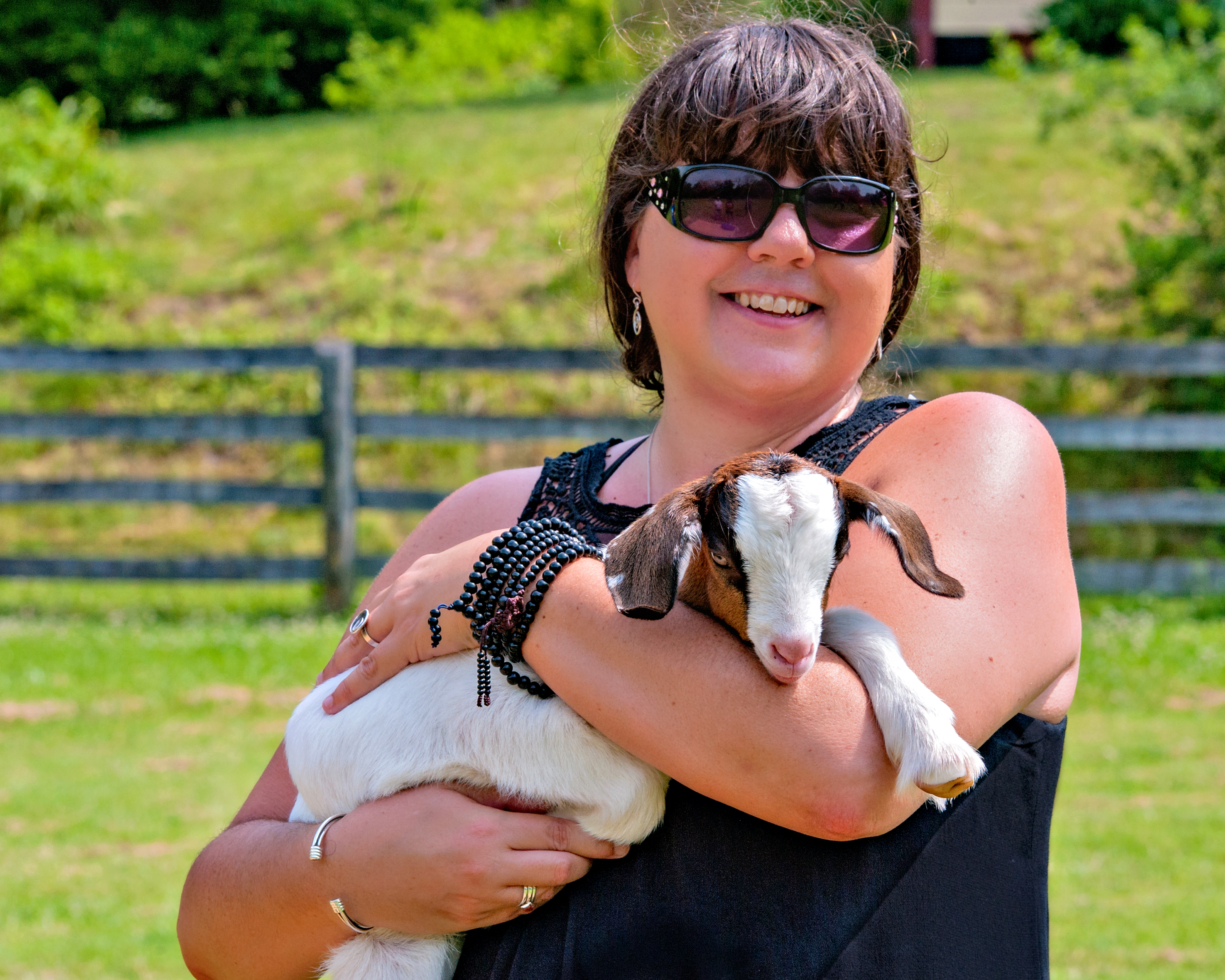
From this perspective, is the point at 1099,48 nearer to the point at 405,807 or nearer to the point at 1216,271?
the point at 1216,271

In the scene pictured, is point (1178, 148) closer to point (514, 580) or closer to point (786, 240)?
point (786, 240)

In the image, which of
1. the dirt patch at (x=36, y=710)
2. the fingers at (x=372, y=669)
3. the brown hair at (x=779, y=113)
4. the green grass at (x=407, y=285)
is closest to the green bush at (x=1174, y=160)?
the green grass at (x=407, y=285)

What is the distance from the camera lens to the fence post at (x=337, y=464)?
8.27m

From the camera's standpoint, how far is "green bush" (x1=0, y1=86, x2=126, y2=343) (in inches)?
524

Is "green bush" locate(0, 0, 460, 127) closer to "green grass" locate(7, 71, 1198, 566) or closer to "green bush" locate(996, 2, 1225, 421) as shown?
"green grass" locate(7, 71, 1198, 566)

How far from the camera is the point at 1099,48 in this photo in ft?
59.8

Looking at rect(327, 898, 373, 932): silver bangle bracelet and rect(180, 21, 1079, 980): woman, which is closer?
rect(180, 21, 1079, 980): woman

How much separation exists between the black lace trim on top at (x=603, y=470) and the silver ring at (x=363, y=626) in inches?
11.7

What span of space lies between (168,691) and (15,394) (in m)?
6.68

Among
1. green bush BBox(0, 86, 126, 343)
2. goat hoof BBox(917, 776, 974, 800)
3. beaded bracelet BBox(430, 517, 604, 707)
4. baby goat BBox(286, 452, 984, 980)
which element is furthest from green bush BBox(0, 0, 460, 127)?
goat hoof BBox(917, 776, 974, 800)

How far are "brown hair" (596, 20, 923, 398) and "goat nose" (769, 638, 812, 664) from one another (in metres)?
0.75

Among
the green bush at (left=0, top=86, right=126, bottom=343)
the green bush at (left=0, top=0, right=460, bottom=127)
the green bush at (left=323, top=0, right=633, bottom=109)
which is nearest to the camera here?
the green bush at (left=0, top=86, right=126, bottom=343)

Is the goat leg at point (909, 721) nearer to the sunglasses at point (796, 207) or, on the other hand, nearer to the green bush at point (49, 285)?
the sunglasses at point (796, 207)

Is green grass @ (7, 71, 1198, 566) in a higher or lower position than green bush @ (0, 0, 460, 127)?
lower
